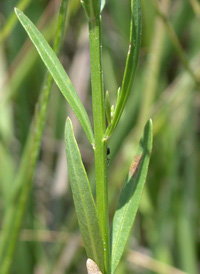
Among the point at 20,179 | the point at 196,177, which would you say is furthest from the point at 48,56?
the point at 196,177

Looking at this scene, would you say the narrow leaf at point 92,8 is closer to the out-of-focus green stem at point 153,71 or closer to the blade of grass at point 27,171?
the blade of grass at point 27,171

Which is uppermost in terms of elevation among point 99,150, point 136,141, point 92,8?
point 92,8

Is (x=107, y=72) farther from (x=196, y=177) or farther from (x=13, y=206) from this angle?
(x=13, y=206)

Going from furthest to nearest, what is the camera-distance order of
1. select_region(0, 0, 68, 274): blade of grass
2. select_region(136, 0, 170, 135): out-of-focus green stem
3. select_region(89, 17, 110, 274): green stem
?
select_region(136, 0, 170, 135): out-of-focus green stem
select_region(0, 0, 68, 274): blade of grass
select_region(89, 17, 110, 274): green stem

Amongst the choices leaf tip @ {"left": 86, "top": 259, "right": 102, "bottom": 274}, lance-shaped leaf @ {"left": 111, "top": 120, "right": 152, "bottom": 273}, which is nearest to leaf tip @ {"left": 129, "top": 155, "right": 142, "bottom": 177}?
lance-shaped leaf @ {"left": 111, "top": 120, "right": 152, "bottom": 273}

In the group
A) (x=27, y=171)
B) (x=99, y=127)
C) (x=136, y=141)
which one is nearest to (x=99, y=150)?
(x=99, y=127)

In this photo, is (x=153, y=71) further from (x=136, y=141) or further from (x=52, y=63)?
(x=52, y=63)

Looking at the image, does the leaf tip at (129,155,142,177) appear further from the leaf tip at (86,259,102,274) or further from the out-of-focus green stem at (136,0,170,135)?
the out-of-focus green stem at (136,0,170,135)
